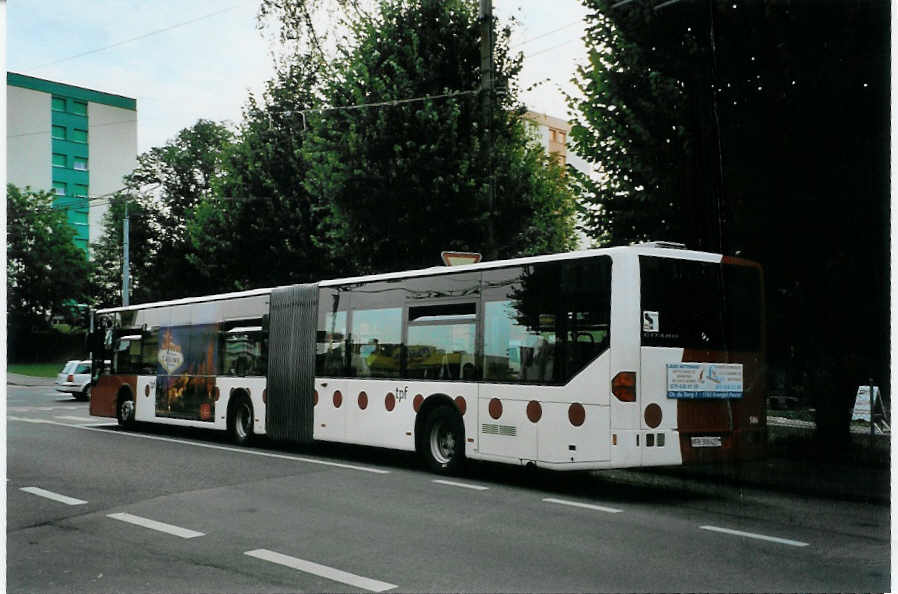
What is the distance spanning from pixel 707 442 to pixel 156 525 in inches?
219

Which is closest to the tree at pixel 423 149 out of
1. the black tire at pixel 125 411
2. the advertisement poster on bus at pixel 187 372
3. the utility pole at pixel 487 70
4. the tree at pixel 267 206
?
the utility pole at pixel 487 70

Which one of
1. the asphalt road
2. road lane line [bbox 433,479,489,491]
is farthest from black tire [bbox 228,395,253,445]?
road lane line [bbox 433,479,489,491]

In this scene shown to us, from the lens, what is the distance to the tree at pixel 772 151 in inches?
465

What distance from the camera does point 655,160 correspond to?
1330 cm

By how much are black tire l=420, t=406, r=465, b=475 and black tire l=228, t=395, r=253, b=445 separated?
4767 millimetres

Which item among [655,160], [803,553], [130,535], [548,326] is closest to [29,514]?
[130,535]

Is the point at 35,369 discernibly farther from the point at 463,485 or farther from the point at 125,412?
the point at 463,485

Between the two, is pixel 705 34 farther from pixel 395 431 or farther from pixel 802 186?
pixel 395 431

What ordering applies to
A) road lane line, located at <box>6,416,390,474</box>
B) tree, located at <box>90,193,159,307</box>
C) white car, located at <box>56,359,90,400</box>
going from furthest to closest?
tree, located at <box>90,193,159,307</box>, white car, located at <box>56,359,90,400</box>, road lane line, located at <box>6,416,390,474</box>

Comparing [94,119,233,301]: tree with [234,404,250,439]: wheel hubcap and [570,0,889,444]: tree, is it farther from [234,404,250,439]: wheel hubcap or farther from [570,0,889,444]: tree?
[570,0,889,444]: tree

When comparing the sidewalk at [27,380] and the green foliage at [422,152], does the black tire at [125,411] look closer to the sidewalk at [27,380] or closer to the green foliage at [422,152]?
the green foliage at [422,152]

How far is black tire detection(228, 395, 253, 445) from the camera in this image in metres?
16.4

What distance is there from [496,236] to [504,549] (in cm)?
1306

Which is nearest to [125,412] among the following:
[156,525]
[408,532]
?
[156,525]
